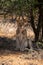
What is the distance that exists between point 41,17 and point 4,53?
95.4 inches

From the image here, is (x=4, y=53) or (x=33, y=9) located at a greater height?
(x=33, y=9)

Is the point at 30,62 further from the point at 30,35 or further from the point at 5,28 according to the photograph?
the point at 5,28

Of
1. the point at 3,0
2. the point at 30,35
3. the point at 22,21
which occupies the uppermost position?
the point at 3,0

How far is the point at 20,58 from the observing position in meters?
7.72

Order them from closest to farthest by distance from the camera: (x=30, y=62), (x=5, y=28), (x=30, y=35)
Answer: (x=30, y=62), (x=30, y=35), (x=5, y=28)

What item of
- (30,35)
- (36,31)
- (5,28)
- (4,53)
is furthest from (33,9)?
(5,28)

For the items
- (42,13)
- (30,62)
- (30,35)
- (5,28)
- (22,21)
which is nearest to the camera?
(30,62)

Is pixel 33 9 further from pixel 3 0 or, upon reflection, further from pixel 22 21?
pixel 3 0

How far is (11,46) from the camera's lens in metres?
9.33

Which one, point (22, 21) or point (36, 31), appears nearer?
point (22, 21)

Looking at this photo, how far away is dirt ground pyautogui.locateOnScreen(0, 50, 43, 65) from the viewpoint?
7301mm

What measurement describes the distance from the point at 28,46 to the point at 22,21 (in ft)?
3.11

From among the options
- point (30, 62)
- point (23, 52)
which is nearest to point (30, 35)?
point (23, 52)

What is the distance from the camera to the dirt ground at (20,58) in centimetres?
730
